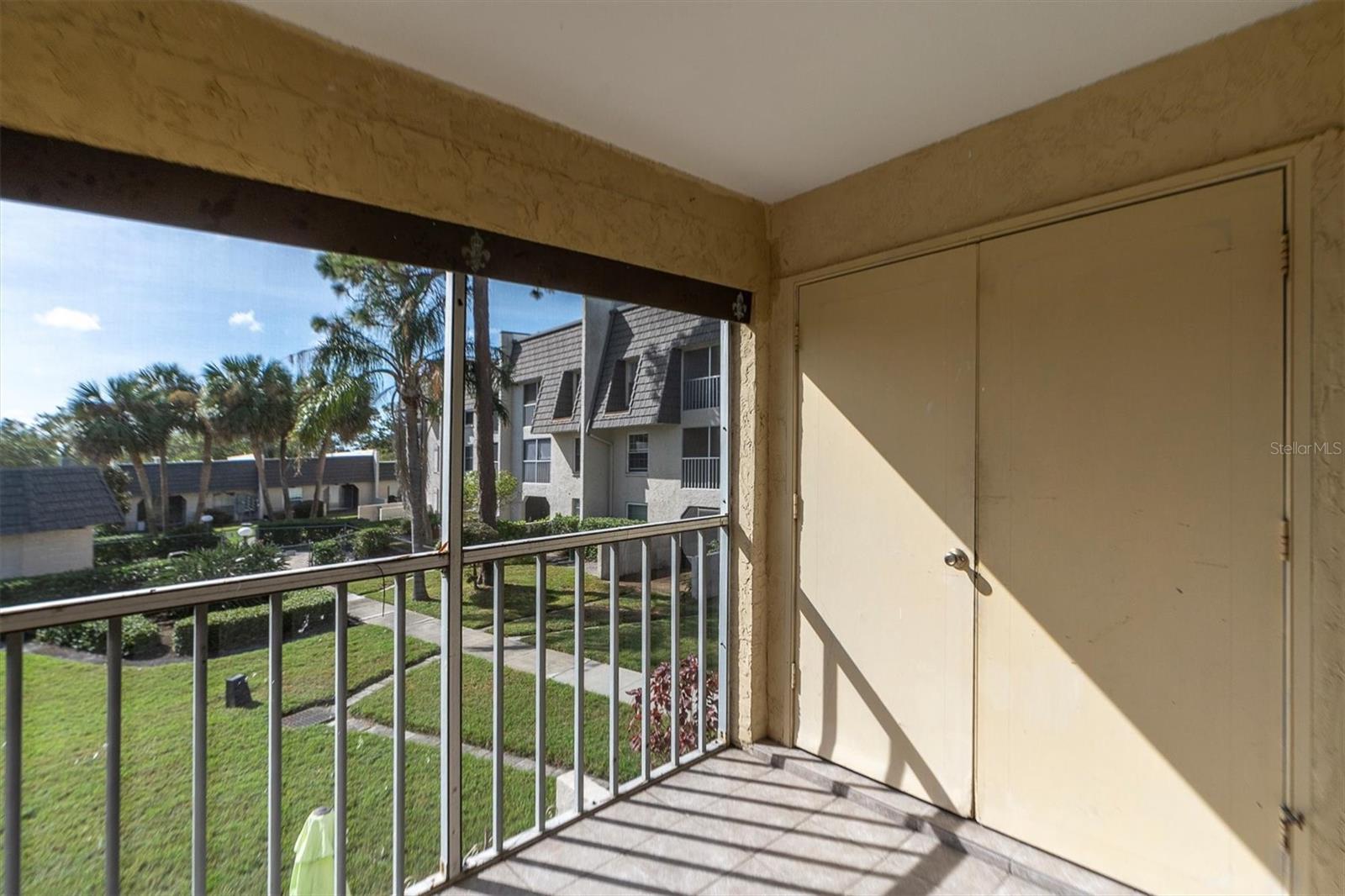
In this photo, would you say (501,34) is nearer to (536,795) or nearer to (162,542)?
(162,542)

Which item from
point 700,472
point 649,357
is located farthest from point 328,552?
point 700,472

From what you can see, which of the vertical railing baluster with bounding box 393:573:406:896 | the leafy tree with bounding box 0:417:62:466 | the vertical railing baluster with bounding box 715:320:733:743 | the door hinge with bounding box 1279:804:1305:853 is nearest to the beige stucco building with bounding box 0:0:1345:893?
the door hinge with bounding box 1279:804:1305:853

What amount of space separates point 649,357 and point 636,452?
1.27 ft

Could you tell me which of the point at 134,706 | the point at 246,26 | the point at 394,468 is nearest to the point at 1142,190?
the point at 394,468

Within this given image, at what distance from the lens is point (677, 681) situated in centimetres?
243

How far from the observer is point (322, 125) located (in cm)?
150

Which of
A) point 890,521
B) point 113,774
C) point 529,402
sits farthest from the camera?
point 890,521

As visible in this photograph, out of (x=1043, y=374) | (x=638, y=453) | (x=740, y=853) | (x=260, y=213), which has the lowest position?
(x=740, y=853)

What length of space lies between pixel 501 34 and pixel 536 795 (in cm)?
226

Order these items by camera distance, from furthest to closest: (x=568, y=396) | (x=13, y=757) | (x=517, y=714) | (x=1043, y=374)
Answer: (x=517, y=714) → (x=568, y=396) → (x=1043, y=374) → (x=13, y=757)

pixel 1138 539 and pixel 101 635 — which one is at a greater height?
pixel 1138 539

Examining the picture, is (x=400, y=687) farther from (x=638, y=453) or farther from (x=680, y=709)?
(x=680, y=709)

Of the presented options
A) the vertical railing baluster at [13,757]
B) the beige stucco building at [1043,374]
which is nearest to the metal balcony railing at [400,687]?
the vertical railing baluster at [13,757]

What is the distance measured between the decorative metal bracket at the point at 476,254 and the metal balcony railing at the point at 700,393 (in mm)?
1003
